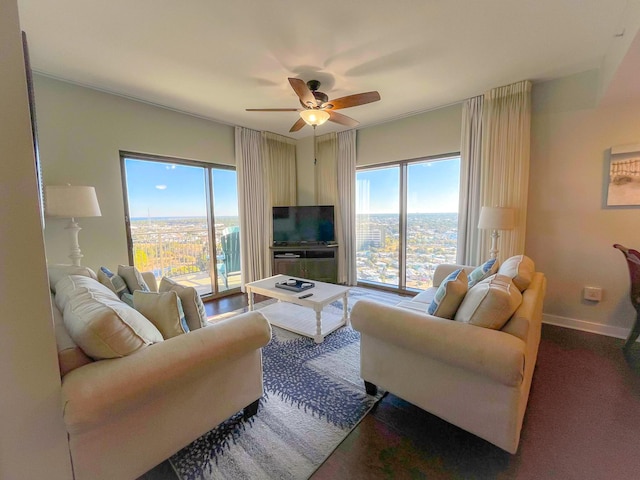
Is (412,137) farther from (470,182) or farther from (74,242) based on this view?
(74,242)

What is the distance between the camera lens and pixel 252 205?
4316 mm

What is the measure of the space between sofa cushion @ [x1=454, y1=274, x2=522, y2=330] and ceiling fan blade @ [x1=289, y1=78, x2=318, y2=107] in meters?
2.05

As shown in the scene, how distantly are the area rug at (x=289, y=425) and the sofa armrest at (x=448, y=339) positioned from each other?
1.75 ft

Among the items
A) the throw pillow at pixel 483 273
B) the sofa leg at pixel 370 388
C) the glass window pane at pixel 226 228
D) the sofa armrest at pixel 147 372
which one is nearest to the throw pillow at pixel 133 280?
the sofa armrest at pixel 147 372

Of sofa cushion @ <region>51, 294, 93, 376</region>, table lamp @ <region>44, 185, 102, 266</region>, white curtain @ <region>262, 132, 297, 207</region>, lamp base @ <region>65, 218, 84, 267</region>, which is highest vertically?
white curtain @ <region>262, 132, 297, 207</region>

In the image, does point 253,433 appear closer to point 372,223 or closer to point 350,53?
point 350,53

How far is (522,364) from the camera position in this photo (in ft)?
3.79

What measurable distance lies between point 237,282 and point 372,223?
8.01ft

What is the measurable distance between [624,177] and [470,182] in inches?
50.3

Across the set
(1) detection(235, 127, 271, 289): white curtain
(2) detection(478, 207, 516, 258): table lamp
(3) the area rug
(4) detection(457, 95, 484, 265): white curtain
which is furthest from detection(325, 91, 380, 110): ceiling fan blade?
(3) the area rug

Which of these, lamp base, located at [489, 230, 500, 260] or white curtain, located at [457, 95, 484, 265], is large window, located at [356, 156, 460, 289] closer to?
white curtain, located at [457, 95, 484, 265]

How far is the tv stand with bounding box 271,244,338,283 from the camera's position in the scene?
431 centimetres

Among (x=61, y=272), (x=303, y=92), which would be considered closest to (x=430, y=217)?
(x=303, y=92)

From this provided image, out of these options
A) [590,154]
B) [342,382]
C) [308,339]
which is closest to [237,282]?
[308,339]
